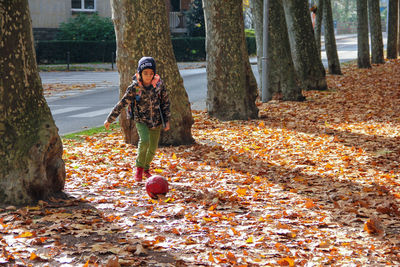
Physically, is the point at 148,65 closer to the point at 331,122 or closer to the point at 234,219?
the point at 234,219

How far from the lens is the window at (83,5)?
43000 millimetres

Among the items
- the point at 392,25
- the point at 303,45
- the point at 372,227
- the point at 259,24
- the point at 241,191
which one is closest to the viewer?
the point at 372,227

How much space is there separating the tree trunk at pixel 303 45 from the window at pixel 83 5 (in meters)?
26.8

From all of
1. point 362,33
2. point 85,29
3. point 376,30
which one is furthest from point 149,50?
point 85,29

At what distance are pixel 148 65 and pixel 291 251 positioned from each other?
332cm

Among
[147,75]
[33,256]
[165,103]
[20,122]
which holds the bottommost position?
[33,256]

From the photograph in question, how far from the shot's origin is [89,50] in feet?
128

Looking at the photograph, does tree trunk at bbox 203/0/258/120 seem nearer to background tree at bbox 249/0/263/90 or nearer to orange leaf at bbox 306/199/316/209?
background tree at bbox 249/0/263/90

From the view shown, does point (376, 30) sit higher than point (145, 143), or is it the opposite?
point (376, 30)

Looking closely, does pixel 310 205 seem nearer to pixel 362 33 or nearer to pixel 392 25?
pixel 362 33

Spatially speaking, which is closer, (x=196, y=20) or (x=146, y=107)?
(x=146, y=107)

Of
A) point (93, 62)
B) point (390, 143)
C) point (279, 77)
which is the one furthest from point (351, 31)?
point (390, 143)

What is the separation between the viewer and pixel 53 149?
6863 millimetres

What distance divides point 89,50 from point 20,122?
33.0 metres
